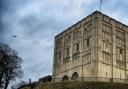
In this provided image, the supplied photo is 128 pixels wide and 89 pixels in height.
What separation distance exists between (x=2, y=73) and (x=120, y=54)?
23377 mm

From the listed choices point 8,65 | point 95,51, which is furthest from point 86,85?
point 8,65

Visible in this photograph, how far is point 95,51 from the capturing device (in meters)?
52.5

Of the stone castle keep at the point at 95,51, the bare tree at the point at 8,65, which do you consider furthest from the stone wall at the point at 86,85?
the bare tree at the point at 8,65

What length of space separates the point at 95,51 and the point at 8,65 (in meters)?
21.4

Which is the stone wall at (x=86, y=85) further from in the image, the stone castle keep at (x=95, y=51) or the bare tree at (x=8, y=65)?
the bare tree at (x=8, y=65)

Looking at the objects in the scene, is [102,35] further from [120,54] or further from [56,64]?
[56,64]

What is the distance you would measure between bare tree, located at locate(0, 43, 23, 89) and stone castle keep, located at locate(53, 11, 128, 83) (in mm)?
10386

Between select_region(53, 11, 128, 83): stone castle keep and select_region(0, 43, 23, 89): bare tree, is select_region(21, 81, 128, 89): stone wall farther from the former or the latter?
select_region(0, 43, 23, 89): bare tree

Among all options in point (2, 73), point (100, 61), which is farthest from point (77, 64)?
point (2, 73)

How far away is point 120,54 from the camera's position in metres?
56.7

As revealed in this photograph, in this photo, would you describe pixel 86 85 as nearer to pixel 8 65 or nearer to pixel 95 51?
pixel 95 51

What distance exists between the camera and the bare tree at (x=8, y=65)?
2596 inches

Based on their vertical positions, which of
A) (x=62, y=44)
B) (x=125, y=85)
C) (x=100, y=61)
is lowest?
(x=125, y=85)

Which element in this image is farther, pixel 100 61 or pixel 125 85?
pixel 100 61
